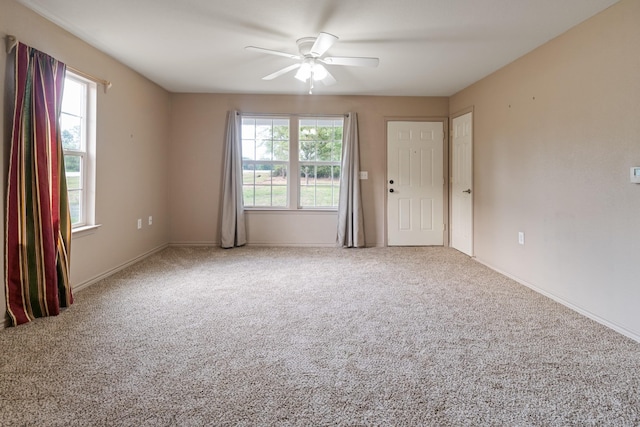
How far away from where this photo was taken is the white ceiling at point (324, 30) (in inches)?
102

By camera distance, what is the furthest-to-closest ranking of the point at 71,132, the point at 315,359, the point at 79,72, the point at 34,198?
the point at 71,132, the point at 79,72, the point at 34,198, the point at 315,359

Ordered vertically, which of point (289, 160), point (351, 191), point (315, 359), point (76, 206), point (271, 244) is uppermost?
point (289, 160)

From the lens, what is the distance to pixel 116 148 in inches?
151

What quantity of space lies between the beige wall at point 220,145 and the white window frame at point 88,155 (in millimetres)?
1848

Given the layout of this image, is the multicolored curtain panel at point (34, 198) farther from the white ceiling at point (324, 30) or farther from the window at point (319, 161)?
the window at point (319, 161)

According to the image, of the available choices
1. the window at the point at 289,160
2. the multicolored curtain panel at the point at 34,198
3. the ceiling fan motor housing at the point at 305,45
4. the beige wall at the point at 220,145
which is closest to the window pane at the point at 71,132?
the multicolored curtain panel at the point at 34,198

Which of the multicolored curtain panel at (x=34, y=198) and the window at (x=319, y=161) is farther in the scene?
the window at (x=319, y=161)

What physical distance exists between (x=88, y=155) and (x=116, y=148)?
1.37 ft

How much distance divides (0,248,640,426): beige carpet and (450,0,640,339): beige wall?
0.32m

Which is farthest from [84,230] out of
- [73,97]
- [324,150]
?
[324,150]

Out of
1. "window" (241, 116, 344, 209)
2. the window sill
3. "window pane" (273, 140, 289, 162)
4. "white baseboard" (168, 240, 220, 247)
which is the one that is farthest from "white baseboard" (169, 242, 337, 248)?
Result: the window sill

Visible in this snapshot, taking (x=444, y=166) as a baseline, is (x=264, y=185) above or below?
below

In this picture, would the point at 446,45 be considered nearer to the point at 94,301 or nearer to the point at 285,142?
the point at 285,142

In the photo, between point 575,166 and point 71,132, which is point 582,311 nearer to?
point 575,166
